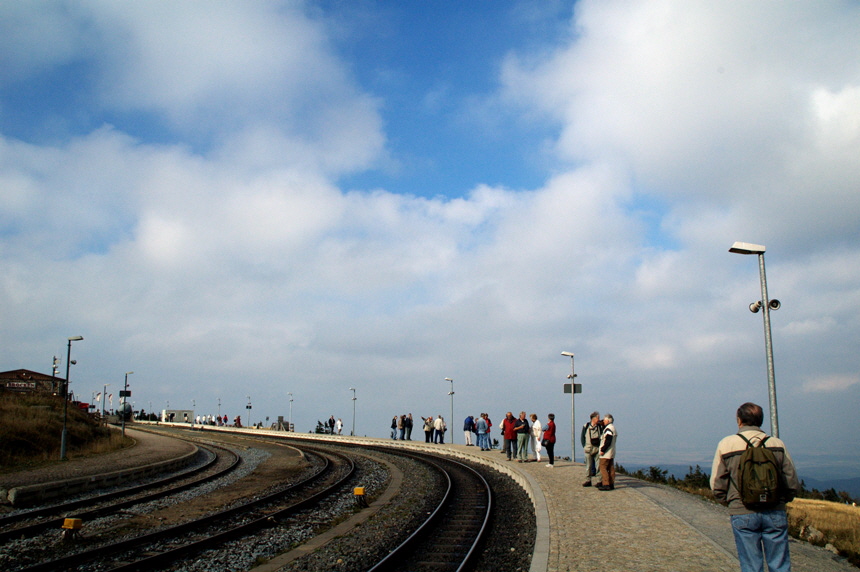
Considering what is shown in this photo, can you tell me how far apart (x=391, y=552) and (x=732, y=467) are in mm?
5886

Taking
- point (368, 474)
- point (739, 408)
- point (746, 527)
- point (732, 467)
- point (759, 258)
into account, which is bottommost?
point (368, 474)

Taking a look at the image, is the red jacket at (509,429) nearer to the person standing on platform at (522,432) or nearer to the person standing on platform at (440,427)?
the person standing on platform at (522,432)

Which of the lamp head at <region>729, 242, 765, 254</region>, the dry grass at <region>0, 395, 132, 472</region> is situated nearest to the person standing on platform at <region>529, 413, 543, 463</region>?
the lamp head at <region>729, 242, 765, 254</region>

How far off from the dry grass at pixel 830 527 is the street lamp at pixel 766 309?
1670 mm

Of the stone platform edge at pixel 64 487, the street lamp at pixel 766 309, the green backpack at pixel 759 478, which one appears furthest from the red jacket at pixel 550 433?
the green backpack at pixel 759 478

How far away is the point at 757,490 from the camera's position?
5.01 meters

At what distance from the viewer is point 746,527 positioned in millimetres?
5203

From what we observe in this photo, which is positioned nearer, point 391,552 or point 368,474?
point 391,552

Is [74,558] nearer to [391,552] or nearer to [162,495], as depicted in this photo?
[391,552]

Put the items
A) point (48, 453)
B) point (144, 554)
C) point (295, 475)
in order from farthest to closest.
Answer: point (48, 453) → point (295, 475) → point (144, 554)

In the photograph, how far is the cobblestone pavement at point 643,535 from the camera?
774 centimetres

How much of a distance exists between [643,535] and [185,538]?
7.81 meters

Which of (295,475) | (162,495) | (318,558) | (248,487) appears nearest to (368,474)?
(295,475)

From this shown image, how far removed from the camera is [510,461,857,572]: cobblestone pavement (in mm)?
7738
